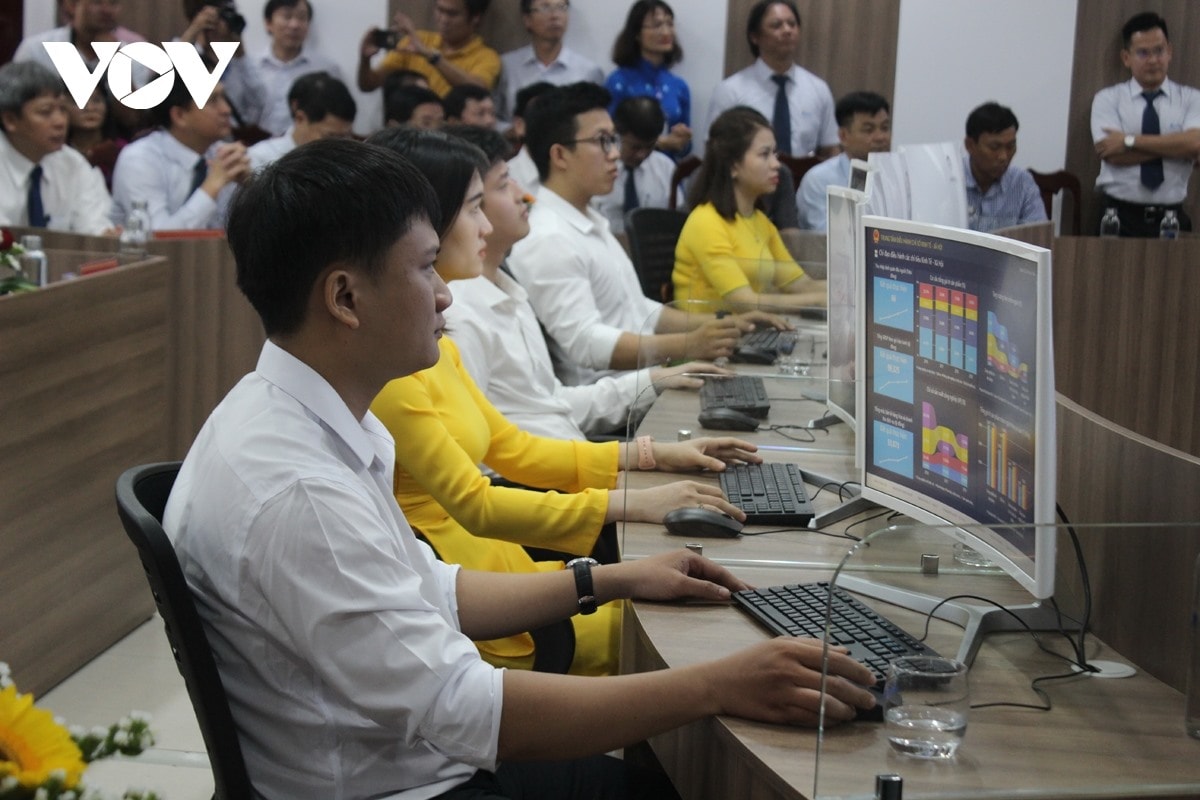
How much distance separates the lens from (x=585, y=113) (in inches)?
158

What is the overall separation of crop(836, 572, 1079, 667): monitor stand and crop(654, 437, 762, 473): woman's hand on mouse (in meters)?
1.00

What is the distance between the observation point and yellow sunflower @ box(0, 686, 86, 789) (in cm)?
75

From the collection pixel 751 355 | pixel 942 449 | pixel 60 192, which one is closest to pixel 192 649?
pixel 942 449

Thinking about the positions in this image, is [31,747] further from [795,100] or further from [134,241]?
[795,100]

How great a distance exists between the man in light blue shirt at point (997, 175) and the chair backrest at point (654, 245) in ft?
8.32

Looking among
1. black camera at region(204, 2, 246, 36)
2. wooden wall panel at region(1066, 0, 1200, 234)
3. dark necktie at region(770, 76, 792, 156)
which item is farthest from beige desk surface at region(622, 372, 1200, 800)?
wooden wall panel at region(1066, 0, 1200, 234)

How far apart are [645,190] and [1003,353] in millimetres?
5102

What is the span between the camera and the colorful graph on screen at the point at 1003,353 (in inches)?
65.0

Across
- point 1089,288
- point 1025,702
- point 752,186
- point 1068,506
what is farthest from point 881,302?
point 1089,288

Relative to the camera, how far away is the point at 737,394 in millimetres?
2920

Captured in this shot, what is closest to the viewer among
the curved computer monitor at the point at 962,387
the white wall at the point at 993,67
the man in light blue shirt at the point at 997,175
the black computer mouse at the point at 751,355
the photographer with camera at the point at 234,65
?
the curved computer monitor at the point at 962,387

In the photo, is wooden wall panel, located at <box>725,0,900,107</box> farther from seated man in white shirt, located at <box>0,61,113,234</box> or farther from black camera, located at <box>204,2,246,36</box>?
seated man in white shirt, located at <box>0,61,113,234</box>
